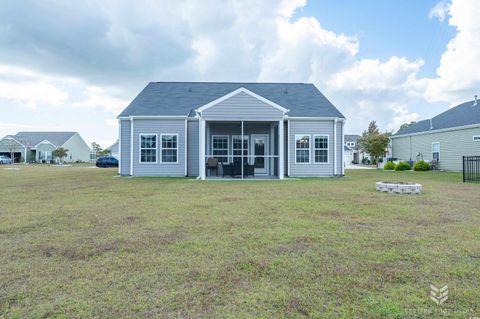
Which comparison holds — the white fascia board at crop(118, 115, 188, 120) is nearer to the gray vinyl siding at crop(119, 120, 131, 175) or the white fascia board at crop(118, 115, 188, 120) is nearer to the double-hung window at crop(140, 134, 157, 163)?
the gray vinyl siding at crop(119, 120, 131, 175)

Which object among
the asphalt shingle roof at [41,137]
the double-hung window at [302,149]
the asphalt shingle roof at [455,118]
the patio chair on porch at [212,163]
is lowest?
the patio chair on porch at [212,163]

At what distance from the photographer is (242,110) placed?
14602mm

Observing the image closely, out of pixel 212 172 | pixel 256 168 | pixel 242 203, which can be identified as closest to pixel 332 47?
pixel 256 168

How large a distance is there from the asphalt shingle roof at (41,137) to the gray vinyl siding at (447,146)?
59.8m

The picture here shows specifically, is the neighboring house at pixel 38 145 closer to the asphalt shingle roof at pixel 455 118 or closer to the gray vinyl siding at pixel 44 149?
the gray vinyl siding at pixel 44 149

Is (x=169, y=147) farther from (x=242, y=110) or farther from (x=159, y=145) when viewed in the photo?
(x=242, y=110)

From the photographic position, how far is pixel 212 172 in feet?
57.0

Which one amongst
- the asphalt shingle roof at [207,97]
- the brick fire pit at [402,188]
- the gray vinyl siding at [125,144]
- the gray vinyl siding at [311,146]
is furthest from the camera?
the asphalt shingle roof at [207,97]

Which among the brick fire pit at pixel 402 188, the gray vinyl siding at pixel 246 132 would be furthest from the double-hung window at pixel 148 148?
the brick fire pit at pixel 402 188

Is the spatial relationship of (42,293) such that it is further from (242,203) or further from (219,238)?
(242,203)

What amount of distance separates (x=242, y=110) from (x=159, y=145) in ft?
18.6

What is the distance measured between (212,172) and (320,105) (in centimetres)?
794

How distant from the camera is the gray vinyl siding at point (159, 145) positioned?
1698cm

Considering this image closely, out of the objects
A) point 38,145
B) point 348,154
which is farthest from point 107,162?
point 348,154
